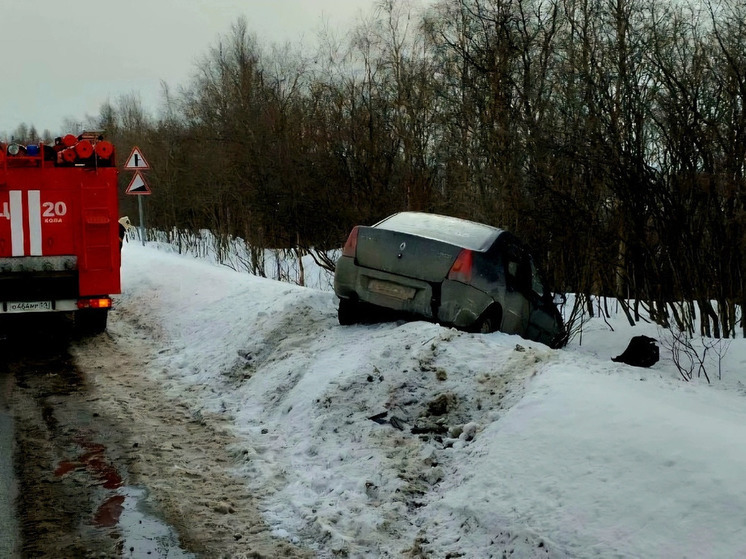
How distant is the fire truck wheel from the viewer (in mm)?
10711

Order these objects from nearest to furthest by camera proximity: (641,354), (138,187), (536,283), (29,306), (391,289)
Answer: (391,289) < (641,354) < (536,283) < (29,306) < (138,187)

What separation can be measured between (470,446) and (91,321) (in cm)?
731

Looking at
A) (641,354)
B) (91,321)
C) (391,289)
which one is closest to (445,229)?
(391,289)

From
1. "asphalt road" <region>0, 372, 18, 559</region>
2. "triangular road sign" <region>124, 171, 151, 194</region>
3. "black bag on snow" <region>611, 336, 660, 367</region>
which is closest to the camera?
"asphalt road" <region>0, 372, 18, 559</region>

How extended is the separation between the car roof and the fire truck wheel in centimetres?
449

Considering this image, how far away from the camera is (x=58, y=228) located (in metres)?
9.98

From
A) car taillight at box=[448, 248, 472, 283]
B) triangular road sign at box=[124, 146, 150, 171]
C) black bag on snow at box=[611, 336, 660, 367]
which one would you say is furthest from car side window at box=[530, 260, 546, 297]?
triangular road sign at box=[124, 146, 150, 171]

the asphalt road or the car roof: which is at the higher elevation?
the car roof

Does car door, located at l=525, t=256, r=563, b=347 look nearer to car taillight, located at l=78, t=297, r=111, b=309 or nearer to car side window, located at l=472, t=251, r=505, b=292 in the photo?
car side window, located at l=472, t=251, r=505, b=292

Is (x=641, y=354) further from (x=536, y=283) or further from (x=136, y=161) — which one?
(x=136, y=161)

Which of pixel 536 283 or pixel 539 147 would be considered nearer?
pixel 536 283

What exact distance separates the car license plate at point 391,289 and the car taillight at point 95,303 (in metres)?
4.14

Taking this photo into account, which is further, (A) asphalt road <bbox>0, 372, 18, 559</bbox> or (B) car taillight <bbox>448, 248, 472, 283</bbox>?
(B) car taillight <bbox>448, 248, 472, 283</bbox>

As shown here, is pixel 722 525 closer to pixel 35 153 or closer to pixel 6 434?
pixel 6 434
